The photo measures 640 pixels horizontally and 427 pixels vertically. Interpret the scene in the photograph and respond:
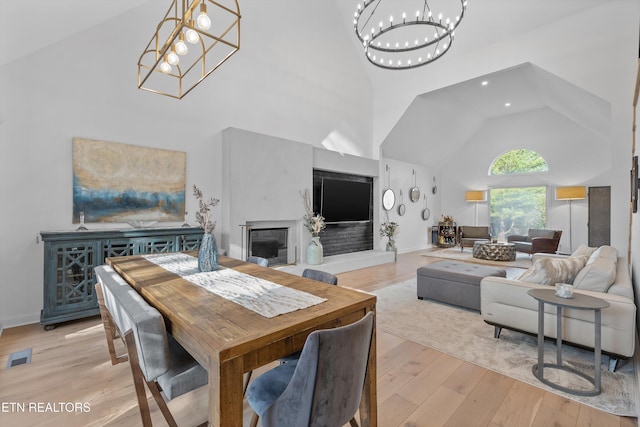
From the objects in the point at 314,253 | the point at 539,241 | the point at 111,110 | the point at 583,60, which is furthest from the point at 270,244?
the point at 539,241

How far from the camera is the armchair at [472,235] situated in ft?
27.2

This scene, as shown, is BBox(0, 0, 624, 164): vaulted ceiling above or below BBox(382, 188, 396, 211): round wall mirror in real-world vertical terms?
above

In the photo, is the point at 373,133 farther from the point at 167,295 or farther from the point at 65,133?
the point at 167,295

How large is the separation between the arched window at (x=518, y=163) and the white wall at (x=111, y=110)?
6567 millimetres

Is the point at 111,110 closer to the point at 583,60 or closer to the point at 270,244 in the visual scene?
the point at 270,244

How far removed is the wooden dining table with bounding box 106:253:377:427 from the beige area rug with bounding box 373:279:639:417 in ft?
4.73

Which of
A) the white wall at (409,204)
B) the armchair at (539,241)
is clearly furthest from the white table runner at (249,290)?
the armchair at (539,241)

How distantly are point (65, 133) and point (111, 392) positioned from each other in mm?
2874

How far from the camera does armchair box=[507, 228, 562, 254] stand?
645cm

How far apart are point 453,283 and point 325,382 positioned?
10.1ft

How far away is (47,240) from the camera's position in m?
2.76

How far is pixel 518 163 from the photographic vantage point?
8453 millimetres

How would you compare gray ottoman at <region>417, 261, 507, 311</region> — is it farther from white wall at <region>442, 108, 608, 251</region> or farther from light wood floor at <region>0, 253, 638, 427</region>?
white wall at <region>442, 108, 608, 251</region>

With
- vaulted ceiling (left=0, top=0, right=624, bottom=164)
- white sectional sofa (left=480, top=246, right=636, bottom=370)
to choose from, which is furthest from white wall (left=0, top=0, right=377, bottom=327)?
white sectional sofa (left=480, top=246, right=636, bottom=370)
